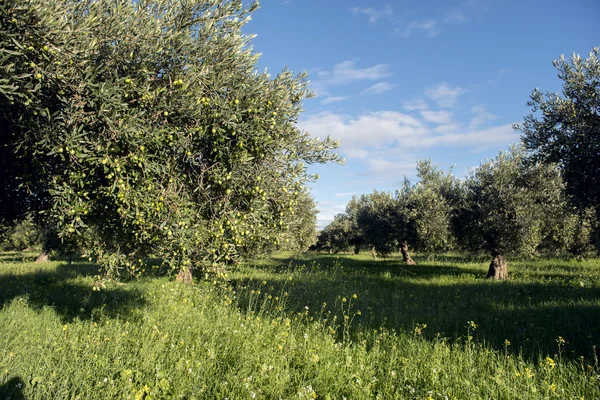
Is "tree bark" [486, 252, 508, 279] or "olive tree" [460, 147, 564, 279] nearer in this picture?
"olive tree" [460, 147, 564, 279]

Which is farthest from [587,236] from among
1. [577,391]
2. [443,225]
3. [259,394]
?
[259,394]

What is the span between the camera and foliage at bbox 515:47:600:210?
38.0 ft

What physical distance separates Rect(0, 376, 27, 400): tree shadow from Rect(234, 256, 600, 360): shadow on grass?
6.16m

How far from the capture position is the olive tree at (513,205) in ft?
69.4

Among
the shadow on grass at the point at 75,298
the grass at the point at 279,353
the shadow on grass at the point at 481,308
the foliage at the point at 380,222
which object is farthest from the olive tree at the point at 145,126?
the foliage at the point at 380,222

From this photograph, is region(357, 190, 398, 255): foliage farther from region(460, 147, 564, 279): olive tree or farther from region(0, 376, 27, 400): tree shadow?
region(0, 376, 27, 400): tree shadow

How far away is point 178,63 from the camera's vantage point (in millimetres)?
6723

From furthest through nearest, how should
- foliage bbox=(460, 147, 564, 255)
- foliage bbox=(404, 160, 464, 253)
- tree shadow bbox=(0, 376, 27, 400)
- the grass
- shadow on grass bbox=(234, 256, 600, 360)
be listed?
1. foliage bbox=(404, 160, 464, 253)
2. foliage bbox=(460, 147, 564, 255)
3. shadow on grass bbox=(234, 256, 600, 360)
4. the grass
5. tree shadow bbox=(0, 376, 27, 400)

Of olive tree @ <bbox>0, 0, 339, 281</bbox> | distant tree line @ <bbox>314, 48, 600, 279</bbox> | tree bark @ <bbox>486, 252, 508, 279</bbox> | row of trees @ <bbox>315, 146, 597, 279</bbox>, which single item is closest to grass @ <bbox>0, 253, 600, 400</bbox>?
olive tree @ <bbox>0, 0, 339, 281</bbox>

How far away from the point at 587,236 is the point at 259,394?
34362mm

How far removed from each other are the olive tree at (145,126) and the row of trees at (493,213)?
42.6ft

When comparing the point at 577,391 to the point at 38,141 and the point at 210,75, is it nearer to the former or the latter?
the point at 210,75

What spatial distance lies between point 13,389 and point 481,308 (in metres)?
14.0

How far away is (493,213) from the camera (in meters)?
22.0
